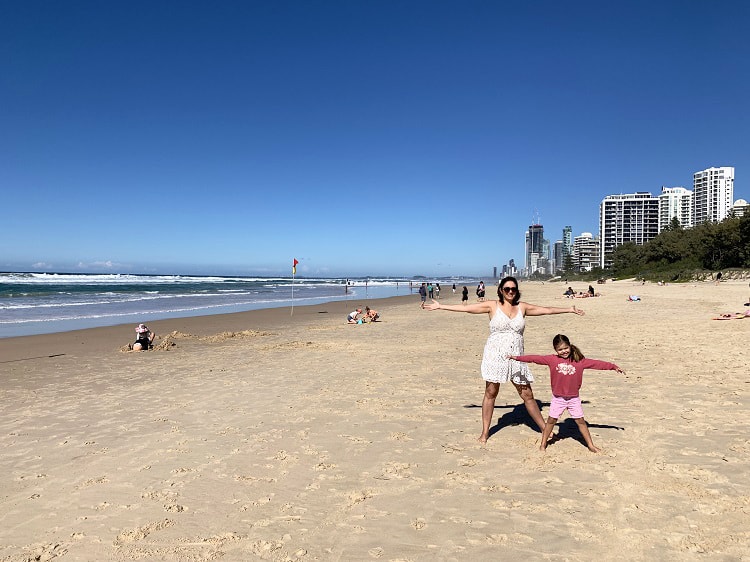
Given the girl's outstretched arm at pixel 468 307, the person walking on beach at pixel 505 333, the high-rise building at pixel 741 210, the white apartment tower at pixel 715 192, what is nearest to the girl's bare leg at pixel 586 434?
the person walking on beach at pixel 505 333

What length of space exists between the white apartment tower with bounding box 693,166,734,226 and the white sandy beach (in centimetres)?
17547

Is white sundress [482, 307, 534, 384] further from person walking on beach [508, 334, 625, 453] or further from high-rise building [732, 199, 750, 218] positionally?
high-rise building [732, 199, 750, 218]

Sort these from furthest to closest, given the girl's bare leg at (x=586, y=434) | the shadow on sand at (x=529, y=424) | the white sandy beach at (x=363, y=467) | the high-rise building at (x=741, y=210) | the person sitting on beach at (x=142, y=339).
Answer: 1. the high-rise building at (x=741, y=210)
2. the person sitting on beach at (x=142, y=339)
3. the shadow on sand at (x=529, y=424)
4. the girl's bare leg at (x=586, y=434)
5. the white sandy beach at (x=363, y=467)

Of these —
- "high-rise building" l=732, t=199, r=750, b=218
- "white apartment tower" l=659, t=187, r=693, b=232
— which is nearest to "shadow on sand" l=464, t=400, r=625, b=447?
"high-rise building" l=732, t=199, r=750, b=218

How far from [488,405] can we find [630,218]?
194 meters

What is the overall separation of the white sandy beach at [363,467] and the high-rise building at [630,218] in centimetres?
18264

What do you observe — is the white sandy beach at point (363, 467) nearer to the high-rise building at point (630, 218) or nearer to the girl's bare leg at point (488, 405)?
the girl's bare leg at point (488, 405)

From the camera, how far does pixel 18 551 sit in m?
3.37

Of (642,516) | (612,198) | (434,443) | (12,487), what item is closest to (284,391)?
(434,443)

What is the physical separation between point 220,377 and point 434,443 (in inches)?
212

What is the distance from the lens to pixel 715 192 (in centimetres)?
15588

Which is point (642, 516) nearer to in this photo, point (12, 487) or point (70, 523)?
point (70, 523)

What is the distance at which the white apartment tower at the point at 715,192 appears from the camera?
15300 centimetres

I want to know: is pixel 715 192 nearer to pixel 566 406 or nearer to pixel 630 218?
pixel 630 218
